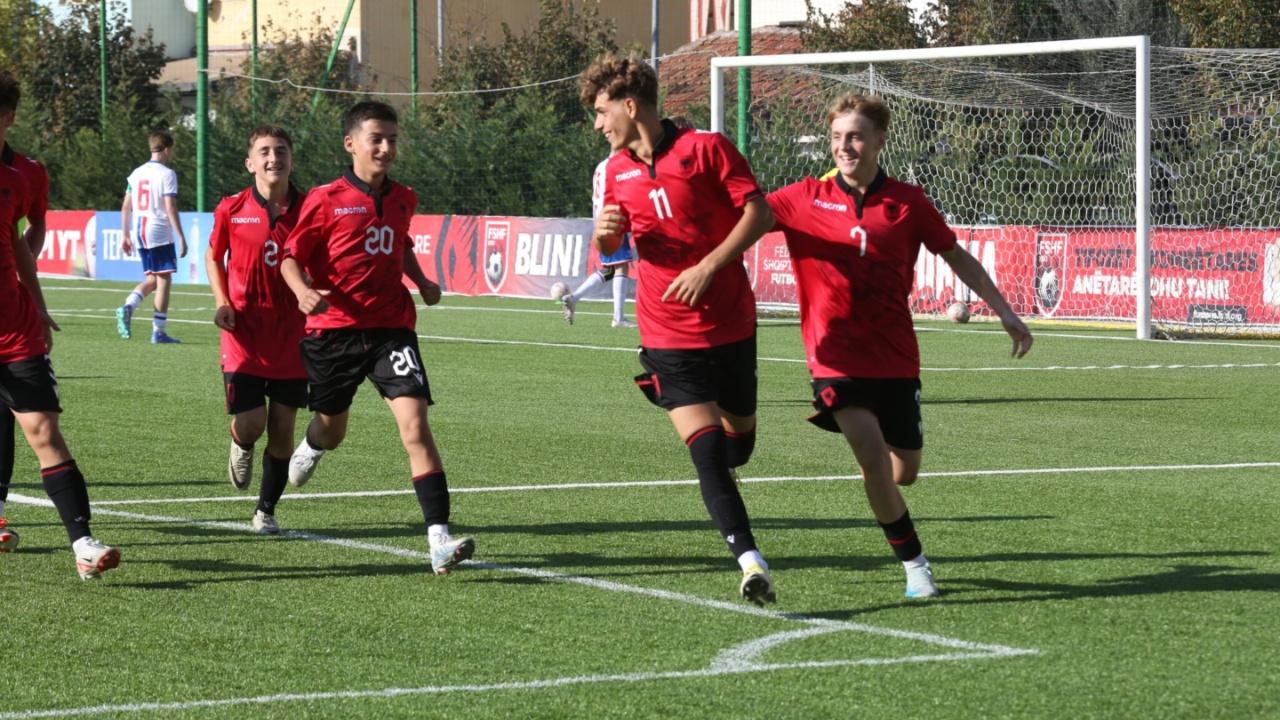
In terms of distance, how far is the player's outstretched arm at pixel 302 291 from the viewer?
22.2ft

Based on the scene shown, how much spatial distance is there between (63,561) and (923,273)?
53.8ft

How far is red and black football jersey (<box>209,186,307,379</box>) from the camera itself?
7.82 m

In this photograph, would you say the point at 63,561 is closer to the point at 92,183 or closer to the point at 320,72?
the point at 92,183

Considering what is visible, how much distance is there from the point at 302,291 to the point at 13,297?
42.2 inches

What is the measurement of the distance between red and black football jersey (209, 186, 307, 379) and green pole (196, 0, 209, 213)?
2353 centimetres

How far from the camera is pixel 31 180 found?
6883 millimetres

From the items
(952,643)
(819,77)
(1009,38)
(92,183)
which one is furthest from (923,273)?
(92,183)

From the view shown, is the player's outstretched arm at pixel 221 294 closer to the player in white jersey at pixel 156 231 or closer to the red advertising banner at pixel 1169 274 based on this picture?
the player in white jersey at pixel 156 231

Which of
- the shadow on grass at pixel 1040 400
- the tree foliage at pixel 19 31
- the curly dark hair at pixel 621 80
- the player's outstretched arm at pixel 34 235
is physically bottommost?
the shadow on grass at pixel 1040 400

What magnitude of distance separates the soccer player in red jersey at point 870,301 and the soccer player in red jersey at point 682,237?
0.25 metres

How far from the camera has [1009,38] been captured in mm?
32438

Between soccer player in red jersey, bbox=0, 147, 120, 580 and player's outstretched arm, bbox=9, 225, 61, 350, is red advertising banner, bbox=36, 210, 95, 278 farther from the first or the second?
soccer player in red jersey, bbox=0, 147, 120, 580

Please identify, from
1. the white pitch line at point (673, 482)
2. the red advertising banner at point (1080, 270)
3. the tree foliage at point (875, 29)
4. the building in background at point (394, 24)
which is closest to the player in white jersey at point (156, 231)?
the red advertising banner at point (1080, 270)

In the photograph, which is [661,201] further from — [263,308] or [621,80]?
[263,308]
